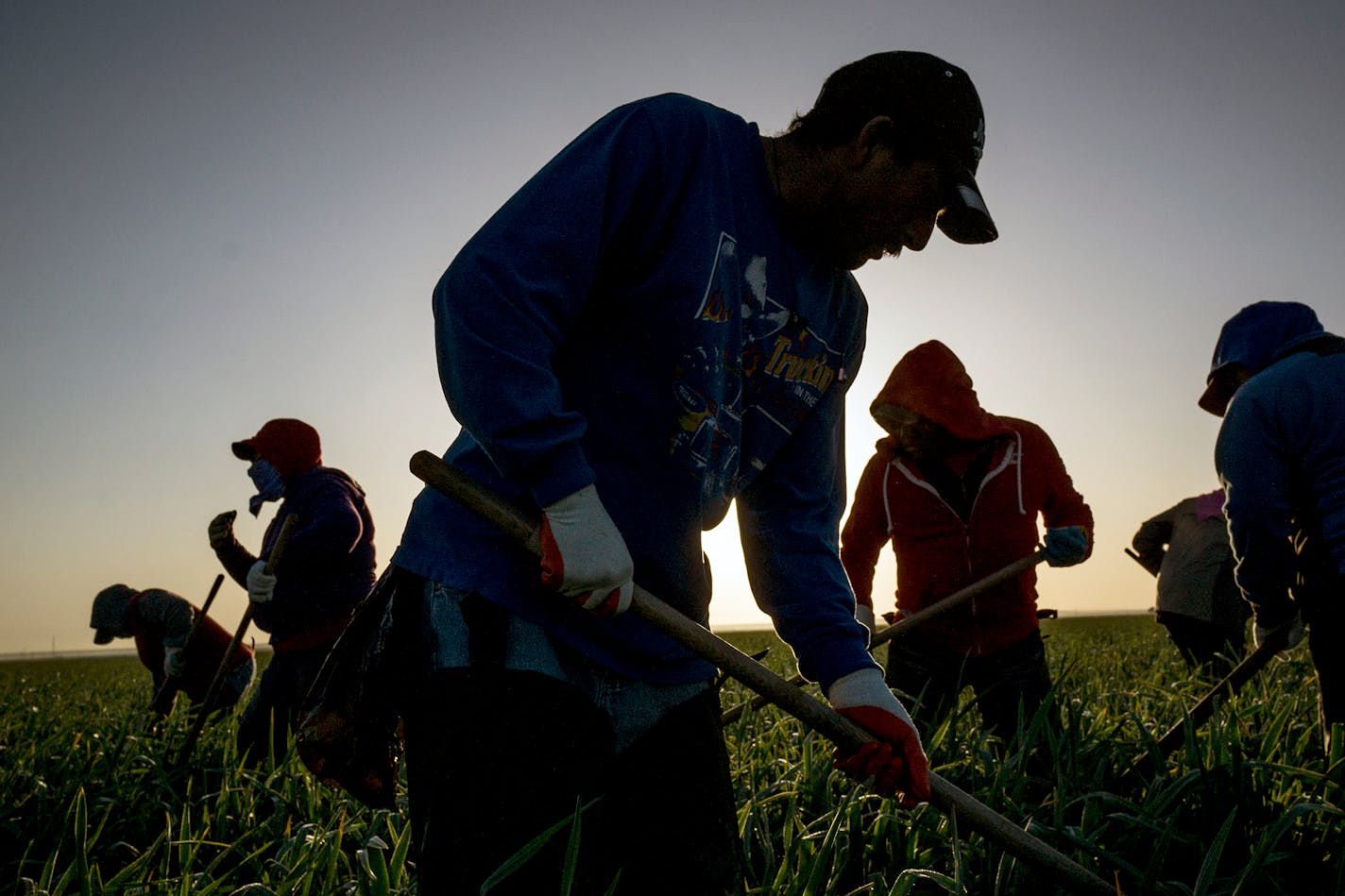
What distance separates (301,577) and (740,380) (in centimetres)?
406

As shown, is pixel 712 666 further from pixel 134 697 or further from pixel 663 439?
pixel 134 697

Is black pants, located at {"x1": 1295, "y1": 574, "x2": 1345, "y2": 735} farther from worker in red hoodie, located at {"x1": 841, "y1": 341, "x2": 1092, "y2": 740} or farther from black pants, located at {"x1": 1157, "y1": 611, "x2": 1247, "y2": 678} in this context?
black pants, located at {"x1": 1157, "y1": 611, "x2": 1247, "y2": 678}

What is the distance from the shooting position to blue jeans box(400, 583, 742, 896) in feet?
4.45

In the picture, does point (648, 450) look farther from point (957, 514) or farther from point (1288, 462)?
point (957, 514)

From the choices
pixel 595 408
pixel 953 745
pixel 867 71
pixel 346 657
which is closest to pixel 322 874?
pixel 346 657

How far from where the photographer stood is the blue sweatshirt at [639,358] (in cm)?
146

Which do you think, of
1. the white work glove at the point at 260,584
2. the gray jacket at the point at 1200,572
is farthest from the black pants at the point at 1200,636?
the white work glove at the point at 260,584

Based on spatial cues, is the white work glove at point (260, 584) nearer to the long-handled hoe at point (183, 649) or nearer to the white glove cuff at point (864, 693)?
the long-handled hoe at point (183, 649)

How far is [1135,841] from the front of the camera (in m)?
2.40

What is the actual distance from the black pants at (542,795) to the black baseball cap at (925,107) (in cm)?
127

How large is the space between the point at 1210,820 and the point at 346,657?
234cm

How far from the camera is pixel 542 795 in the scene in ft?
4.58

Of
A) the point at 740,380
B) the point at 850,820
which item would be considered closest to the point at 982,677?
the point at 850,820

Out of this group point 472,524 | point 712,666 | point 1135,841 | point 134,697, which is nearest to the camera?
point 472,524
